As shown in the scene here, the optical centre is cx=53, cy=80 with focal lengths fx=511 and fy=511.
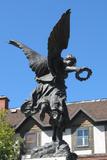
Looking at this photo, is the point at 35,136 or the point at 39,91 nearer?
the point at 39,91

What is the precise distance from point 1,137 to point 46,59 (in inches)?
896

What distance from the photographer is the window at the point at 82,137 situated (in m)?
39.3

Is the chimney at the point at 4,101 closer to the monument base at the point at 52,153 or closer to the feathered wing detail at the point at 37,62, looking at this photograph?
the feathered wing detail at the point at 37,62

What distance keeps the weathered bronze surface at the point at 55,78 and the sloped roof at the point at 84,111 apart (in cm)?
2837

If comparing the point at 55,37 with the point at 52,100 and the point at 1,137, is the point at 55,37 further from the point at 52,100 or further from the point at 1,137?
the point at 1,137

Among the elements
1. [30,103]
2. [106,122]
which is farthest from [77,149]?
[30,103]

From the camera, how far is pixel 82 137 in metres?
39.6

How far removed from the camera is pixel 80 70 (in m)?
10.5

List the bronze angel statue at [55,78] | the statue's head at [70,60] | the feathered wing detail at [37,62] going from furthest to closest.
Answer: the feathered wing detail at [37,62] < the statue's head at [70,60] < the bronze angel statue at [55,78]

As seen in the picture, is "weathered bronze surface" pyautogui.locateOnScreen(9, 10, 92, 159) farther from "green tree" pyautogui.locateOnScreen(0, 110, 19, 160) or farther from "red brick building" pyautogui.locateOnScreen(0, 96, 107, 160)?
"red brick building" pyautogui.locateOnScreen(0, 96, 107, 160)

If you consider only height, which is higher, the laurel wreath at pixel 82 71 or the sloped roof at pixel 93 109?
the sloped roof at pixel 93 109

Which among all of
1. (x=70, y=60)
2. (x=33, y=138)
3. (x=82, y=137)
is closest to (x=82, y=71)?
(x=70, y=60)

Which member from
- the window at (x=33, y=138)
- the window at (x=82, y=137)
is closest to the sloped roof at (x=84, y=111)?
the window at (x=33, y=138)

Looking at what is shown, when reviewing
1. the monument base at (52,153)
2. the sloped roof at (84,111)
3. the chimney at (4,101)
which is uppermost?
the chimney at (4,101)
